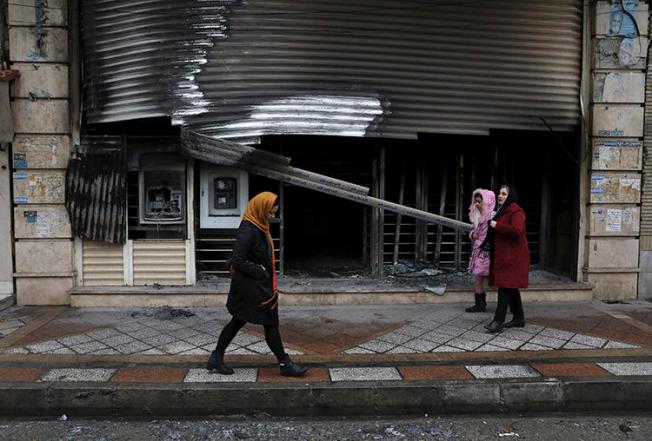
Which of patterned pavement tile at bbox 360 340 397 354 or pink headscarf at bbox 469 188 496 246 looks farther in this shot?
pink headscarf at bbox 469 188 496 246

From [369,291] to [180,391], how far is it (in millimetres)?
3449

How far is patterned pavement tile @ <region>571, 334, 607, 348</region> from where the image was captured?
5465 millimetres

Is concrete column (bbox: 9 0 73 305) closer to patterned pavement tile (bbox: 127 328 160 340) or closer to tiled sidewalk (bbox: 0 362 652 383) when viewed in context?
patterned pavement tile (bbox: 127 328 160 340)

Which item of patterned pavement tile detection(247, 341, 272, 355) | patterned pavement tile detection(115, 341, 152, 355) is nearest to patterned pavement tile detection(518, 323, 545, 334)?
Result: patterned pavement tile detection(247, 341, 272, 355)

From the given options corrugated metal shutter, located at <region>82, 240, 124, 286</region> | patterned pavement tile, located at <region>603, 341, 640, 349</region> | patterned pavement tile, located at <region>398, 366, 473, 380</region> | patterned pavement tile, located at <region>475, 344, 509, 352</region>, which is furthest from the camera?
corrugated metal shutter, located at <region>82, 240, 124, 286</region>

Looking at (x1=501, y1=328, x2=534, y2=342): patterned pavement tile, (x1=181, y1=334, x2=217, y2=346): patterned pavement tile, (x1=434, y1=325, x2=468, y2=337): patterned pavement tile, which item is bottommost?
(x1=181, y1=334, x2=217, y2=346): patterned pavement tile

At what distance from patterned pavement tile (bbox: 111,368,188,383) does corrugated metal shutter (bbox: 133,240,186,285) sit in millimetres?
2651

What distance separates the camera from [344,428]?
13.4ft

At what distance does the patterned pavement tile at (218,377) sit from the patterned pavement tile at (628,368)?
333cm

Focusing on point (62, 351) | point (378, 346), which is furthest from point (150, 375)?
point (378, 346)

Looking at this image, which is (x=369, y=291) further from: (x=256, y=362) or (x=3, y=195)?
(x=3, y=195)

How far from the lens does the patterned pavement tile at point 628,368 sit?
464cm

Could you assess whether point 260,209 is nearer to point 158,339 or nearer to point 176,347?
point 176,347

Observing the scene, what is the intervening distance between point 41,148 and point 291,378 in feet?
16.0
